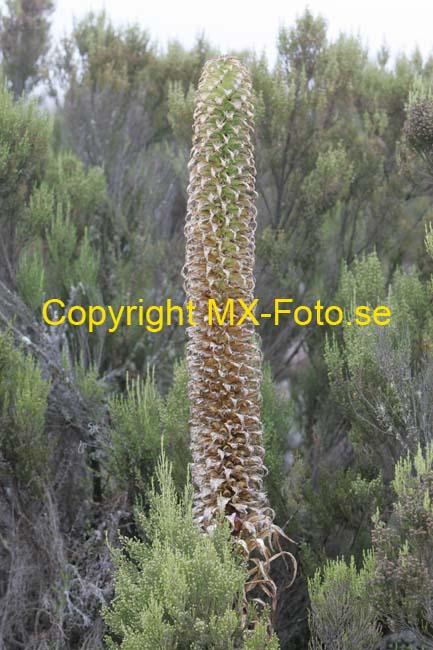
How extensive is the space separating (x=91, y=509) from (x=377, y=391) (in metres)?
2.69

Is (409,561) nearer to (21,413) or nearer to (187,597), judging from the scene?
(187,597)

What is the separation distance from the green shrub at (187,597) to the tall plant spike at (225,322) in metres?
0.17

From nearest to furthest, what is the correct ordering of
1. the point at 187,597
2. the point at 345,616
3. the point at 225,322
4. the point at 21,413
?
the point at 187,597, the point at 225,322, the point at 345,616, the point at 21,413

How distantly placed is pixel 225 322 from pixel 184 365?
1983 mm

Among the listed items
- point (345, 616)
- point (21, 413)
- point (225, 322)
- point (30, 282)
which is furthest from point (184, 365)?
point (345, 616)

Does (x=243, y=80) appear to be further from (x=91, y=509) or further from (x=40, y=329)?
(x=91, y=509)

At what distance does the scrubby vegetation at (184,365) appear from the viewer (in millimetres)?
3969

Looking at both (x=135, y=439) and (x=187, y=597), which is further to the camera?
(x=135, y=439)

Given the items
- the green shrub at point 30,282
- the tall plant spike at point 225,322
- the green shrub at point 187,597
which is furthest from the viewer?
the green shrub at point 30,282

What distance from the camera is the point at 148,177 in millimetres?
9586

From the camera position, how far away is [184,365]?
226 inches

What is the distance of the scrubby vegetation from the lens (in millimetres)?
3969

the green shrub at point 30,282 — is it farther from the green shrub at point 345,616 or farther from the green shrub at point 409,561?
the green shrub at point 409,561

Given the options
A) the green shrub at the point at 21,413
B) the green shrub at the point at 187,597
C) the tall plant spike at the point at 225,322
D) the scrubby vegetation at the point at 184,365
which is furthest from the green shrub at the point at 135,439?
the green shrub at the point at 187,597
